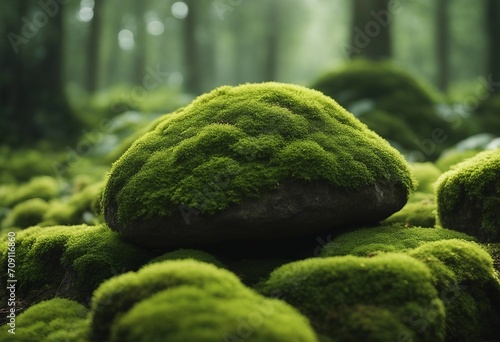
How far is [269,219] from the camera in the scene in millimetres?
4449

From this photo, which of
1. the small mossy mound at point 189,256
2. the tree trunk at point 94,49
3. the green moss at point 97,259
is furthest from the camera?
the tree trunk at point 94,49

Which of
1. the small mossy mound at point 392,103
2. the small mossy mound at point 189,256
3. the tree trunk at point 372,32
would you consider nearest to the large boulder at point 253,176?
the small mossy mound at point 189,256

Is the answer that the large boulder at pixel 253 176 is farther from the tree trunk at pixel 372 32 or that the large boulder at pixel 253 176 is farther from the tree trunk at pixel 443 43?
the tree trunk at pixel 443 43

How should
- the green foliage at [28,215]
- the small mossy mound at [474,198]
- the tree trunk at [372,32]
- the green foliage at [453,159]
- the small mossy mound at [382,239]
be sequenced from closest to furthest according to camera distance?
the small mossy mound at [382,239]
the small mossy mound at [474,198]
the green foliage at [28,215]
the green foliage at [453,159]
the tree trunk at [372,32]

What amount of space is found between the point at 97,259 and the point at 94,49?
86.0 feet

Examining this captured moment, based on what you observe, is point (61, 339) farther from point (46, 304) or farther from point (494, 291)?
point (494, 291)

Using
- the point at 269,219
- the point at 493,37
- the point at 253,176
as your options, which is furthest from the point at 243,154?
the point at 493,37

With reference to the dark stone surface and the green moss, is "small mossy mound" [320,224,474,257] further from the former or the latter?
the green moss

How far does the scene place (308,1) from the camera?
132ft

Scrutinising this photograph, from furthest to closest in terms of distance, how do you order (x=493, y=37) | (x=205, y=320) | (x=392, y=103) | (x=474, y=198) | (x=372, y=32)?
(x=493, y=37) < (x=372, y=32) < (x=392, y=103) < (x=474, y=198) < (x=205, y=320)

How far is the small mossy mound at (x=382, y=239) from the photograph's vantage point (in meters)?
4.57

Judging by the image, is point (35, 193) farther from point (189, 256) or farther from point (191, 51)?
point (191, 51)

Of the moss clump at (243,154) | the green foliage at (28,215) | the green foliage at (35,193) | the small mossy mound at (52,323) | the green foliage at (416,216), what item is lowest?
the green foliage at (35,193)

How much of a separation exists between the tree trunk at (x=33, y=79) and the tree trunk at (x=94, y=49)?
28.5 feet
